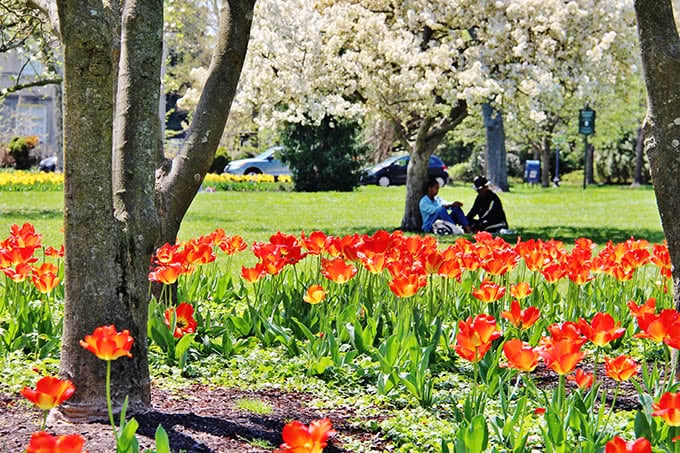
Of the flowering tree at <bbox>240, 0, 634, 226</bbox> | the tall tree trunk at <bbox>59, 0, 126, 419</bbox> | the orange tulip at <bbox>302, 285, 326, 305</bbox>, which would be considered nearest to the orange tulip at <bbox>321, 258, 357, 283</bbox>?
the orange tulip at <bbox>302, 285, 326, 305</bbox>

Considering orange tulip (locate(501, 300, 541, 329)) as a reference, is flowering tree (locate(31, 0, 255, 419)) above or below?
above

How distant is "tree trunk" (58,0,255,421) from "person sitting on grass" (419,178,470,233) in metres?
9.66

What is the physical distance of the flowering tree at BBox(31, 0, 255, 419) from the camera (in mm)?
3580

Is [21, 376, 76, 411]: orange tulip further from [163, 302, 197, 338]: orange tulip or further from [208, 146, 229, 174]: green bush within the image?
[208, 146, 229, 174]: green bush

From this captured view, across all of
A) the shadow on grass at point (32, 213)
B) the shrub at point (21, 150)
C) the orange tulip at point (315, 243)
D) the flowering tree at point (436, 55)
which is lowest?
the shadow on grass at point (32, 213)

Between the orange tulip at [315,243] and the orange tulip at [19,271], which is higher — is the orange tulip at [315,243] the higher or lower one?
the higher one

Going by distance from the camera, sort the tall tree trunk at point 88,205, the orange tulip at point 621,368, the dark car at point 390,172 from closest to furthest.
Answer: the orange tulip at point 621,368 → the tall tree trunk at point 88,205 → the dark car at point 390,172

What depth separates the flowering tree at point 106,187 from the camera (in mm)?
3580

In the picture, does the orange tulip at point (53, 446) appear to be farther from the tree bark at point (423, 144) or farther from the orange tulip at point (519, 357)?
the tree bark at point (423, 144)

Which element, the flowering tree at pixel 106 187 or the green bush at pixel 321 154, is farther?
the green bush at pixel 321 154

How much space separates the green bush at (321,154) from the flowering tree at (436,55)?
38.7 feet

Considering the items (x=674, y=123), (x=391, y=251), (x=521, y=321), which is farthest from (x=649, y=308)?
(x=391, y=251)

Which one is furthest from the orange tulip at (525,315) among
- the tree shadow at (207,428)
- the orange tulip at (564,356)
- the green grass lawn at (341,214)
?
the green grass lawn at (341,214)

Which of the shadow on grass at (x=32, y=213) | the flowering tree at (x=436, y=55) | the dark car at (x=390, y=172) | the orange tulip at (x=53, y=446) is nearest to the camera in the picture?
the orange tulip at (x=53, y=446)
